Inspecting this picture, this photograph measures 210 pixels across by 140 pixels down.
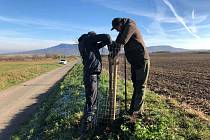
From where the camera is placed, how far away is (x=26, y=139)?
9633 mm

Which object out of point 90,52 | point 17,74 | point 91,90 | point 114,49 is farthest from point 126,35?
point 17,74

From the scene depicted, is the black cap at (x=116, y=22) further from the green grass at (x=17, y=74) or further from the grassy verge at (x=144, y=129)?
the green grass at (x=17, y=74)

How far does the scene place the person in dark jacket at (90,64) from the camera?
770 centimetres

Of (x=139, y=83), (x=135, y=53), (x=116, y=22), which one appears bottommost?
(x=139, y=83)

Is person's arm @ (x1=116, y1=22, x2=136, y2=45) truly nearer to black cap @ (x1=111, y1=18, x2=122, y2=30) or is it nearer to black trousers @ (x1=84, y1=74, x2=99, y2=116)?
black cap @ (x1=111, y1=18, x2=122, y2=30)

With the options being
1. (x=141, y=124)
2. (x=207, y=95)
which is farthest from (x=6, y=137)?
(x=207, y=95)

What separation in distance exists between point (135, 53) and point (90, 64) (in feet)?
3.51

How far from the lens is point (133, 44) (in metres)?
7.29

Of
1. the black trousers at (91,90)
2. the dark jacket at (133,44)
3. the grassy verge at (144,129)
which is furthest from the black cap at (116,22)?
the grassy verge at (144,129)

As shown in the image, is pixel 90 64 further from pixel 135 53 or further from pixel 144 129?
pixel 144 129

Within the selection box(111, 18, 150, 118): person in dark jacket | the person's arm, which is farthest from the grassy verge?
the person's arm

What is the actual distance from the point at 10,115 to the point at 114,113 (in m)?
7.52

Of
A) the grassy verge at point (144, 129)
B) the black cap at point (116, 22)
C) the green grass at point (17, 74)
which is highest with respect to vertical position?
the black cap at point (116, 22)

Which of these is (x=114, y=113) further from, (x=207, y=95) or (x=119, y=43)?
(x=207, y=95)
